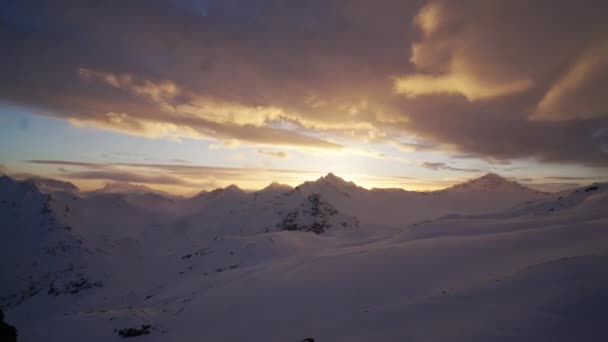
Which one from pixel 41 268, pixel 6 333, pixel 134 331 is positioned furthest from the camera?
pixel 41 268

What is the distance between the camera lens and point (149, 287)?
192 ft

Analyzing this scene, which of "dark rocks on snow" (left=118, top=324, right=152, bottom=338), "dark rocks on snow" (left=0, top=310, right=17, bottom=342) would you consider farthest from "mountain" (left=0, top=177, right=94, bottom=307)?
"dark rocks on snow" (left=0, top=310, right=17, bottom=342)

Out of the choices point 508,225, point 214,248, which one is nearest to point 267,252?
point 214,248

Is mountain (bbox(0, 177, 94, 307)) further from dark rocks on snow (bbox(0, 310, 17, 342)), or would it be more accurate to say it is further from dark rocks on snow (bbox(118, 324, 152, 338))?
dark rocks on snow (bbox(0, 310, 17, 342))

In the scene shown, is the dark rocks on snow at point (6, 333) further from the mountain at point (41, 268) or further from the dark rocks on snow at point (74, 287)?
the mountain at point (41, 268)

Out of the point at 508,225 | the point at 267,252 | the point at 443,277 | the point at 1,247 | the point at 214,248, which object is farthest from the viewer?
the point at 1,247

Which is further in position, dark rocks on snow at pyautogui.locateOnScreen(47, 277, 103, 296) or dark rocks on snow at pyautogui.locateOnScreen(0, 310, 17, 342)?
dark rocks on snow at pyautogui.locateOnScreen(47, 277, 103, 296)

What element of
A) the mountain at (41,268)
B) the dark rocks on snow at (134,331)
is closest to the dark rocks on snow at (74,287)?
the mountain at (41,268)

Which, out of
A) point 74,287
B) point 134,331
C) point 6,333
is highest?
point 6,333

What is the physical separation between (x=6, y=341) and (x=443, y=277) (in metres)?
22.4

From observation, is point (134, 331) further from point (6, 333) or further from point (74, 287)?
point (74, 287)

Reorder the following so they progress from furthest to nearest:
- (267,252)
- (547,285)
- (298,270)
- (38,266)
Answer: (38,266), (267,252), (298,270), (547,285)

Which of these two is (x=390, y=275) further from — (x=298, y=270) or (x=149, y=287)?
(x=149, y=287)

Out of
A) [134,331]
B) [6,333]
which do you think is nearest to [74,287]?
[134,331]
